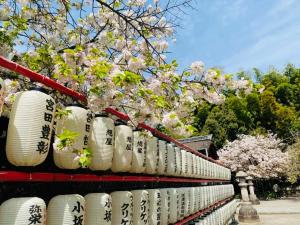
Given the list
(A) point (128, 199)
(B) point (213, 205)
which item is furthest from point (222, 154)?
(A) point (128, 199)

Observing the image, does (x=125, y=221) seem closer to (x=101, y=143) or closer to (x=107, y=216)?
(x=107, y=216)

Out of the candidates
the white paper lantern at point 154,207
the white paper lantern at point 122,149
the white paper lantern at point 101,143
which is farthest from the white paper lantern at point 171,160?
the white paper lantern at point 101,143

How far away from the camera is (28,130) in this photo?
3020 mm

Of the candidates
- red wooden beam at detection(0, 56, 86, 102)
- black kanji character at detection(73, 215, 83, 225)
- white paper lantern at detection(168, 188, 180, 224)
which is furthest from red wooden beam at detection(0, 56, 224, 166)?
white paper lantern at detection(168, 188, 180, 224)

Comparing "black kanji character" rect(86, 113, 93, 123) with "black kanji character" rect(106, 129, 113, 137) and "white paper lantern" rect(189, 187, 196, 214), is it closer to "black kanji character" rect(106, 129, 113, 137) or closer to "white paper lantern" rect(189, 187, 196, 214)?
"black kanji character" rect(106, 129, 113, 137)

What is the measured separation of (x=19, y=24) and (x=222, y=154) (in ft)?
110

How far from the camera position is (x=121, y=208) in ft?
14.2

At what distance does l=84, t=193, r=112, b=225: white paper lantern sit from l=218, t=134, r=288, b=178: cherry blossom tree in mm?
32709

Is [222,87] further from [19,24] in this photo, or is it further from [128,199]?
[19,24]

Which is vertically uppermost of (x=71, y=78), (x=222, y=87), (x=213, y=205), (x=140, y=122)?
(x=222, y=87)

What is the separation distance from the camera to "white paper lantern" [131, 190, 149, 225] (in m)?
4.92

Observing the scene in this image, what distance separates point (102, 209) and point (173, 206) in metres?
3.38

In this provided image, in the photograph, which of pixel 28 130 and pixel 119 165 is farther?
pixel 119 165

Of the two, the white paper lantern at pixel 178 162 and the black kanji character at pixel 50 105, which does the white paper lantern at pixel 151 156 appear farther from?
the black kanji character at pixel 50 105
